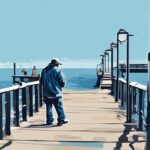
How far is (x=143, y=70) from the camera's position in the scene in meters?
122

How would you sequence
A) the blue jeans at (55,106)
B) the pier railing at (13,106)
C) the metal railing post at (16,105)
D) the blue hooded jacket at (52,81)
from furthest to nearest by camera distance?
the blue jeans at (55,106) → the blue hooded jacket at (52,81) → the metal railing post at (16,105) → the pier railing at (13,106)

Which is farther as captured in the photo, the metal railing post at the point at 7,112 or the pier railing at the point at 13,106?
the metal railing post at the point at 7,112

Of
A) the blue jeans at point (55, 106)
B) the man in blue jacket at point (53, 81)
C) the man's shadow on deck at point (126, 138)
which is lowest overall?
the man's shadow on deck at point (126, 138)

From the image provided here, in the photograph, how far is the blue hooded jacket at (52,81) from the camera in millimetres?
14445

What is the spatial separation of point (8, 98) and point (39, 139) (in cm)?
122

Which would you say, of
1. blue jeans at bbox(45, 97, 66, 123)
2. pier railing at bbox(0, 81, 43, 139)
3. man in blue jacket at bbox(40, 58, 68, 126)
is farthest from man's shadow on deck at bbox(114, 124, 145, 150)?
pier railing at bbox(0, 81, 43, 139)

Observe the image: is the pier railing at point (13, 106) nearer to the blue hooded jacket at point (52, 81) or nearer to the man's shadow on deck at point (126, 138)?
the blue hooded jacket at point (52, 81)

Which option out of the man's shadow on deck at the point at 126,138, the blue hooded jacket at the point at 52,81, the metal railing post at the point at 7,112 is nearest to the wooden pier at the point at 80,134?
the man's shadow on deck at the point at 126,138

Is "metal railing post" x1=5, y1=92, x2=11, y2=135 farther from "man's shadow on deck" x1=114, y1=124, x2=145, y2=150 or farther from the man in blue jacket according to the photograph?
"man's shadow on deck" x1=114, y1=124, x2=145, y2=150

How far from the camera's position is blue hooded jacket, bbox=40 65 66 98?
569 inches

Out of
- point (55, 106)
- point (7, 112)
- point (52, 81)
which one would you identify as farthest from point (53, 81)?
point (7, 112)

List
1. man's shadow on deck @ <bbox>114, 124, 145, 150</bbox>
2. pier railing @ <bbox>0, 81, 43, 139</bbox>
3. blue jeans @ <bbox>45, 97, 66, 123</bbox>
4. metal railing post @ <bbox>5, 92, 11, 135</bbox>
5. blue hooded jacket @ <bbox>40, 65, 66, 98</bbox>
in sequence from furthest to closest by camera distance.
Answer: blue jeans @ <bbox>45, 97, 66, 123</bbox> < blue hooded jacket @ <bbox>40, 65, 66, 98</bbox> < metal railing post @ <bbox>5, 92, 11, 135</bbox> < pier railing @ <bbox>0, 81, 43, 139</bbox> < man's shadow on deck @ <bbox>114, 124, 145, 150</bbox>

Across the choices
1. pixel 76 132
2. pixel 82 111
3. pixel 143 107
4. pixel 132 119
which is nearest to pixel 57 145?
pixel 76 132

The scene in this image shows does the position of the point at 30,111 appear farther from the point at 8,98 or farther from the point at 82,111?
the point at 8,98
